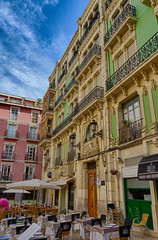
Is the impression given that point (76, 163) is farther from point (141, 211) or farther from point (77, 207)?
point (141, 211)

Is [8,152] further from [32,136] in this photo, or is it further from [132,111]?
[132,111]

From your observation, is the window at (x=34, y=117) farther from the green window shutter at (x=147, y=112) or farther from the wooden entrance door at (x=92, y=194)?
the green window shutter at (x=147, y=112)

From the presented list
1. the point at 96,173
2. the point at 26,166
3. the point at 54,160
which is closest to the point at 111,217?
the point at 96,173

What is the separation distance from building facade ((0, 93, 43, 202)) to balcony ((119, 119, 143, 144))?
20444mm

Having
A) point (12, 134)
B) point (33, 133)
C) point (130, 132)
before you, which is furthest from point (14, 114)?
point (130, 132)

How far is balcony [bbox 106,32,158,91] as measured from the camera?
350 inches

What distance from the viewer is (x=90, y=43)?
16828 mm

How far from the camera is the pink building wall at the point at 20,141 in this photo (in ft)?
87.8

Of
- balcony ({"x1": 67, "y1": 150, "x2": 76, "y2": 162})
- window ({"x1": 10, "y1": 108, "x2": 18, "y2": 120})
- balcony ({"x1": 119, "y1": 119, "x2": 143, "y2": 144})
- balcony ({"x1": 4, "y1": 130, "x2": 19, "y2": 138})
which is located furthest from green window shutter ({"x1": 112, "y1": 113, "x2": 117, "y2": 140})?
window ({"x1": 10, "y1": 108, "x2": 18, "y2": 120})

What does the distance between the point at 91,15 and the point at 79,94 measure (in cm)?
749

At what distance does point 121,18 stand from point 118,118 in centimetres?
628

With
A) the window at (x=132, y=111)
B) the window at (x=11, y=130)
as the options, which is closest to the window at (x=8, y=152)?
the window at (x=11, y=130)

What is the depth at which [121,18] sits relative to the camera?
11906 millimetres

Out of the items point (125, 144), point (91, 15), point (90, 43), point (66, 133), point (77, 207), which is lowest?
point (77, 207)
